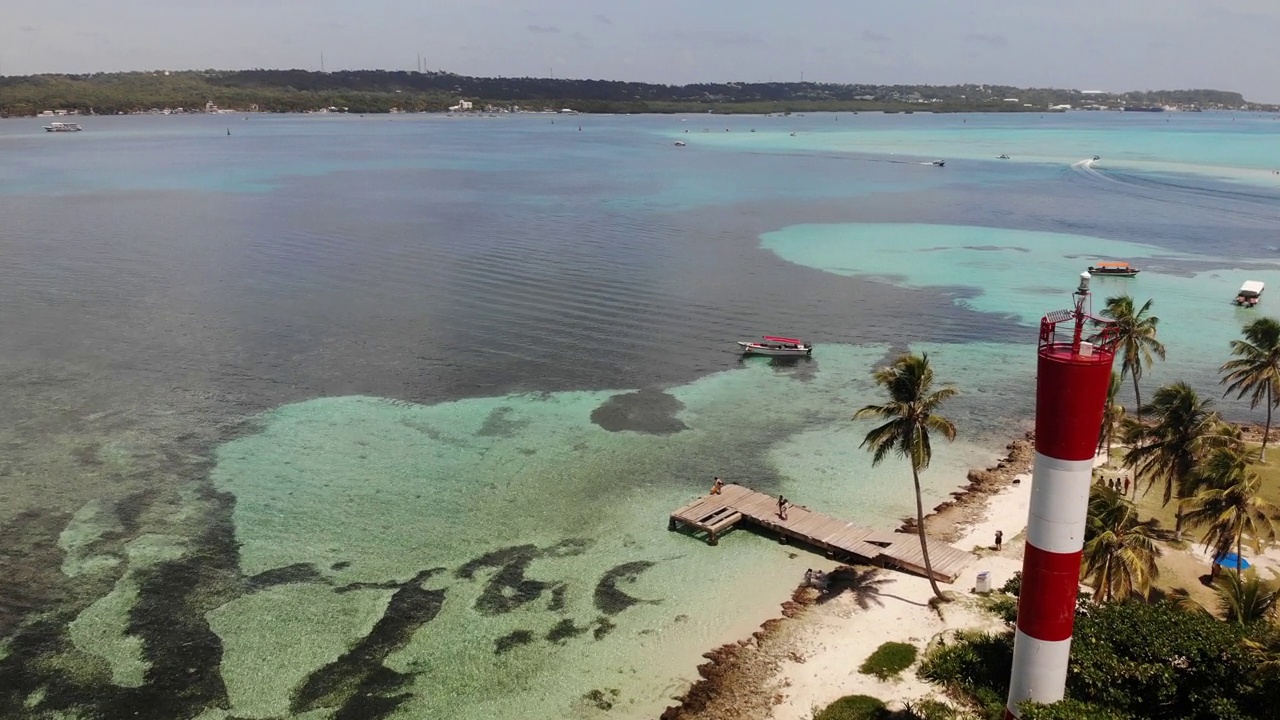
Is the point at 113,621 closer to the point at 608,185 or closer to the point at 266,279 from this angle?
the point at 266,279

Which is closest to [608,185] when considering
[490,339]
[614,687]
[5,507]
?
[490,339]

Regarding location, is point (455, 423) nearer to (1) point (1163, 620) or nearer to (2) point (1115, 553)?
(2) point (1115, 553)

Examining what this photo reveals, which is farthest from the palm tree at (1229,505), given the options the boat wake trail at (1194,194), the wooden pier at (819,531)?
the boat wake trail at (1194,194)

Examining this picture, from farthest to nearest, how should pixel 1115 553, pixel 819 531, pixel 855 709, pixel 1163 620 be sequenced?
pixel 819 531 < pixel 1115 553 < pixel 855 709 < pixel 1163 620

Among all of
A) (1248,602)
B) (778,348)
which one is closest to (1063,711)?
(1248,602)

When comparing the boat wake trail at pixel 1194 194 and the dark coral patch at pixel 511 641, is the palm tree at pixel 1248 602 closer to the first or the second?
the dark coral patch at pixel 511 641

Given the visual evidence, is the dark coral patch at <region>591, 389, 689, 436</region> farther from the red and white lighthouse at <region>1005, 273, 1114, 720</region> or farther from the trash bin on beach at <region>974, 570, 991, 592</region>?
the red and white lighthouse at <region>1005, 273, 1114, 720</region>
